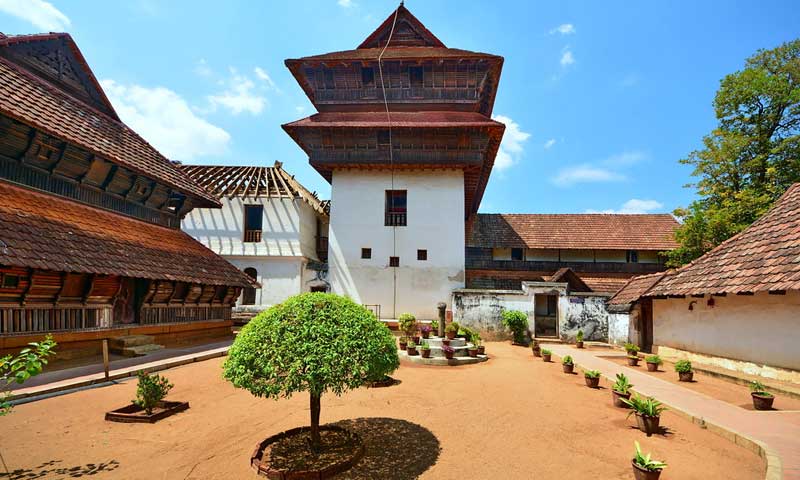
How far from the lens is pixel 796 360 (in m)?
8.35

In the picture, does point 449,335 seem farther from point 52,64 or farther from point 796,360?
point 52,64

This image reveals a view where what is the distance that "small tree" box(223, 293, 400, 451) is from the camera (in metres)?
4.55

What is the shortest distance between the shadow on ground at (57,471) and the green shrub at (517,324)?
1518cm

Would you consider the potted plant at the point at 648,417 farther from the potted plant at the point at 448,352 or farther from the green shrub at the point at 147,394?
the green shrub at the point at 147,394

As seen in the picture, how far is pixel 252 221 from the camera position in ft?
74.6

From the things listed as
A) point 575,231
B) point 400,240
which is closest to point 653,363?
point 400,240

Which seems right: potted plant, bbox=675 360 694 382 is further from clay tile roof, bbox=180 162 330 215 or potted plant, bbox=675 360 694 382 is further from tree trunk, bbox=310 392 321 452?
clay tile roof, bbox=180 162 330 215

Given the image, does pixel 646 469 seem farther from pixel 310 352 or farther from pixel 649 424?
pixel 310 352

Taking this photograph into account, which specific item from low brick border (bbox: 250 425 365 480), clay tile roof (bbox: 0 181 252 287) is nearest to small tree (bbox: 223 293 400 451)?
low brick border (bbox: 250 425 365 480)

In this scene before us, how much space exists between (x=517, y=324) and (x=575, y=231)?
11.3 m

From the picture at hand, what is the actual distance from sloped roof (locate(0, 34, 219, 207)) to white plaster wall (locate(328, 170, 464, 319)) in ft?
24.3

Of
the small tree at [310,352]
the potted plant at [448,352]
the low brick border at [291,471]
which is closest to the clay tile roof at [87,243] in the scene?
the small tree at [310,352]

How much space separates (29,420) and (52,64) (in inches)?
473

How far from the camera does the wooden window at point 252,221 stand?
879 inches
